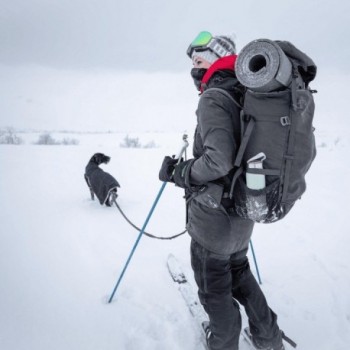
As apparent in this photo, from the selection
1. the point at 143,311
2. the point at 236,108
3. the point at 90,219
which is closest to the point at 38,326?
the point at 143,311

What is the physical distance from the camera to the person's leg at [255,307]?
216 centimetres

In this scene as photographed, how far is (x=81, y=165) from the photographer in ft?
27.1

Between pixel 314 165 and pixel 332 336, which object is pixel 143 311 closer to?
pixel 332 336

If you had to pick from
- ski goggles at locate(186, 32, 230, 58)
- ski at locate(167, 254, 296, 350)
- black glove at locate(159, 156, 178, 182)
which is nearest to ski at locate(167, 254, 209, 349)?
ski at locate(167, 254, 296, 350)

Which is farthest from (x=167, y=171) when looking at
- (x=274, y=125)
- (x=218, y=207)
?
(x=274, y=125)

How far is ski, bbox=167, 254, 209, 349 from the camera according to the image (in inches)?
99.1

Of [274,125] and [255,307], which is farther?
[255,307]

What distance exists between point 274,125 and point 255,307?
5.04ft

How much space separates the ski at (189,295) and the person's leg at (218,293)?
17.0 inches

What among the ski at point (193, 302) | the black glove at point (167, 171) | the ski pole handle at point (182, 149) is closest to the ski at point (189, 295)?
the ski at point (193, 302)

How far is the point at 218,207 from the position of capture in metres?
1.81

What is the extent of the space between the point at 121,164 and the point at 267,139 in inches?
299

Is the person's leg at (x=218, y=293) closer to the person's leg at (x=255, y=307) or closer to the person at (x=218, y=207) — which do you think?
the person at (x=218, y=207)

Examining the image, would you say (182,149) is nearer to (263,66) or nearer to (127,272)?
(263,66)
